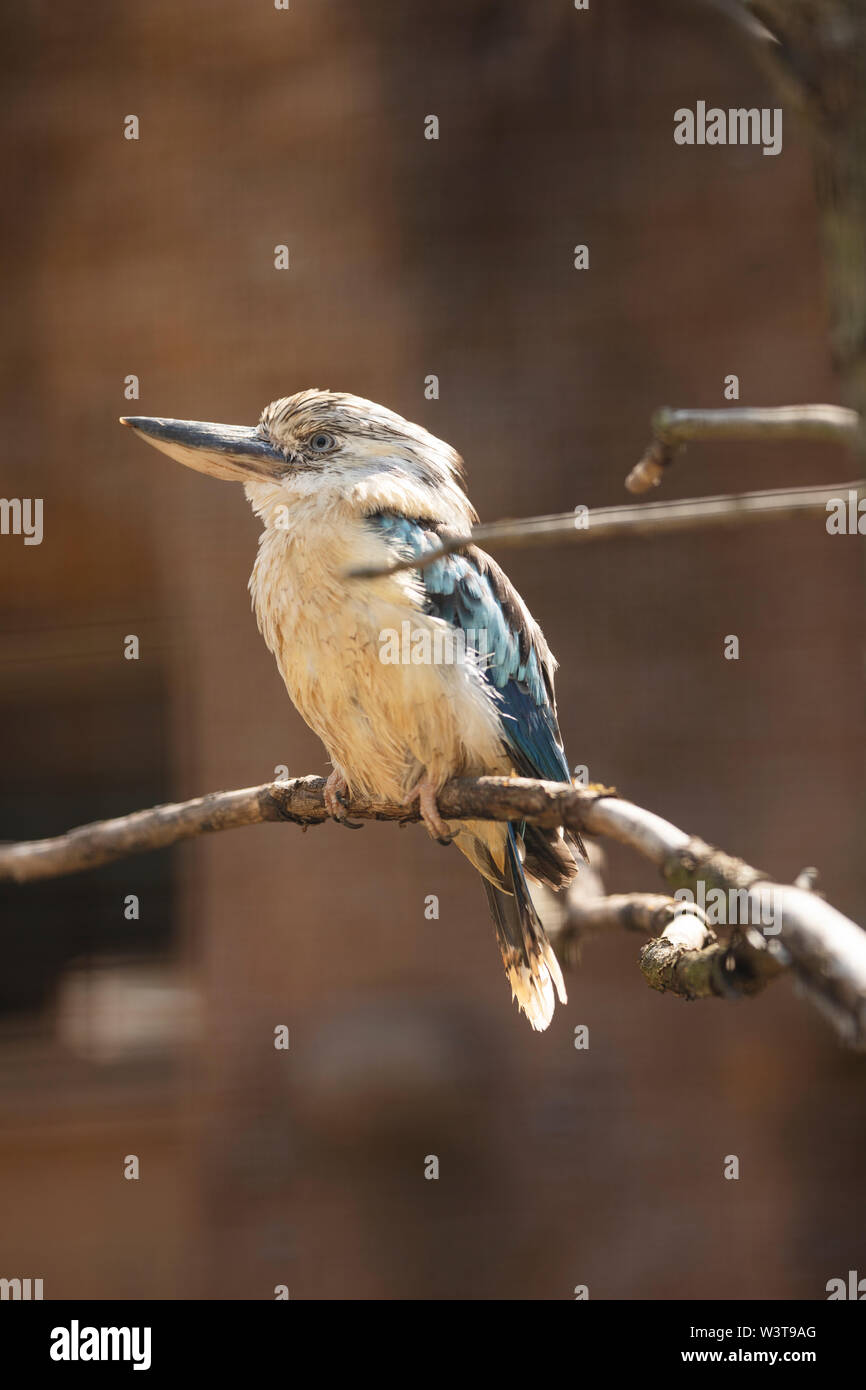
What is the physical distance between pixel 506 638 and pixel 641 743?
284 cm

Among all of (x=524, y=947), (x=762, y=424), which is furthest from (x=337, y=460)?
(x=762, y=424)

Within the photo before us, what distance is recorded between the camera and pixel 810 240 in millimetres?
5223

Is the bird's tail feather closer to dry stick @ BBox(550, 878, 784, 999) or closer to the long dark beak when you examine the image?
dry stick @ BBox(550, 878, 784, 999)

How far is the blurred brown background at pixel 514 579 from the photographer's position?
5258 mm

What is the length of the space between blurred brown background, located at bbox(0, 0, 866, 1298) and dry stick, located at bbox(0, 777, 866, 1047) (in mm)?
3044

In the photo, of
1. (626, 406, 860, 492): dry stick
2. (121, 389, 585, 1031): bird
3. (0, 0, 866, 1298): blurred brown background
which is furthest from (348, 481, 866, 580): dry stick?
(0, 0, 866, 1298): blurred brown background

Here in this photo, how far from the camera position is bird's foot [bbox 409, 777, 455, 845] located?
2.34 m

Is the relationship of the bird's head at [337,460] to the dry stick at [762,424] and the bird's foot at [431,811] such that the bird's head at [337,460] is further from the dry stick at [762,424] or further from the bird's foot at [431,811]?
the dry stick at [762,424]

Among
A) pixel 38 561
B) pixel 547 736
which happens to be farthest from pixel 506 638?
pixel 38 561

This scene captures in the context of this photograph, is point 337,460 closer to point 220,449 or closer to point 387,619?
point 220,449

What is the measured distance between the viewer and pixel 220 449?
7.93 feet

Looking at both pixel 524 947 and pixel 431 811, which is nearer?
pixel 431 811

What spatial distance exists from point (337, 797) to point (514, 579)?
3121 millimetres

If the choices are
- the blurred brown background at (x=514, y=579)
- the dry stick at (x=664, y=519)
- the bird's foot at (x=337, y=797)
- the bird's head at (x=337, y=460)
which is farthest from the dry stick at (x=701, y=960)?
the blurred brown background at (x=514, y=579)
